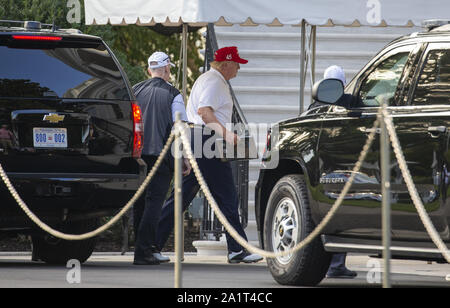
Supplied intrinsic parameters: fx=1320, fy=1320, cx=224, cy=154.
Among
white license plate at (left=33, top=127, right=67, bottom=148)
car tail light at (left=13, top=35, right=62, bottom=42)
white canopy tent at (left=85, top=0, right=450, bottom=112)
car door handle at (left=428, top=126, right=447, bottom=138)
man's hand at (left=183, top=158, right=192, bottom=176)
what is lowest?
man's hand at (left=183, top=158, right=192, bottom=176)

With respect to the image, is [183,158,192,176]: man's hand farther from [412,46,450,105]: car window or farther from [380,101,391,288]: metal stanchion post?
[380,101,391,288]: metal stanchion post

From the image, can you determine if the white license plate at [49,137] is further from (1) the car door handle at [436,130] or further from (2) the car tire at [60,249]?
(1) the car door handle at [436,130]

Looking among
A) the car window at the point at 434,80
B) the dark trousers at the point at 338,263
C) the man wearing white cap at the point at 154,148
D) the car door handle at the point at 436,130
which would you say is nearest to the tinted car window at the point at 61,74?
the man wearing white cap at the point at 154,148

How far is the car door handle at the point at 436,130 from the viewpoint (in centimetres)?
835

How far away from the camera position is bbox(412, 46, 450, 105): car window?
8.71 m

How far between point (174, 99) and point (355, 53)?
6132 millimetres

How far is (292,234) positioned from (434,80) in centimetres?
181

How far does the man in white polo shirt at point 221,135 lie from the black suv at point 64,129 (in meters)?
1.10

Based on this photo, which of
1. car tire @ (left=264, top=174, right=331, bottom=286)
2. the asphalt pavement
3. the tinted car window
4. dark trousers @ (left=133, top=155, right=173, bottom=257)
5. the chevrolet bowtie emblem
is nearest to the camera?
car tire @ (left=264, top=174, right=331, bottom=286)

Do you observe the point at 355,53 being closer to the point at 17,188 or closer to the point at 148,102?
the point at 148,102

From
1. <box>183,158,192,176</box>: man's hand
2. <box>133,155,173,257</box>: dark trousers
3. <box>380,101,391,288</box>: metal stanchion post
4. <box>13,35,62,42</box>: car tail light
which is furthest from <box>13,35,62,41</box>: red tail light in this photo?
<box>380,101,391,288</box>: metal stanchion post

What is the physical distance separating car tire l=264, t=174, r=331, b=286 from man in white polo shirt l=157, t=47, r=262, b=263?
5.35 feet

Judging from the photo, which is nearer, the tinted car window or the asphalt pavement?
the asphalt pavement
